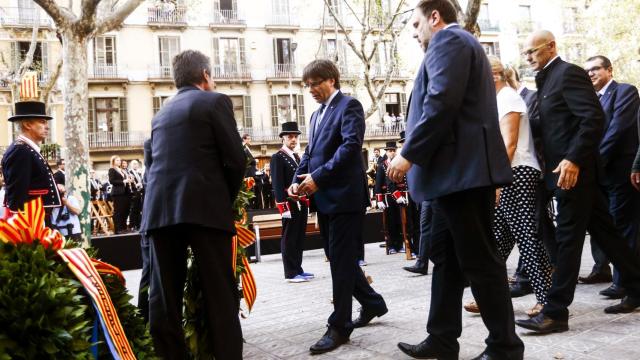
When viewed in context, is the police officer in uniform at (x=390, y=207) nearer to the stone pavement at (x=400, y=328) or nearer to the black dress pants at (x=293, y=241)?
the black dress pants at (x=293, y=241)

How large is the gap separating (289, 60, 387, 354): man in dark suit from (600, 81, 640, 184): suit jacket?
9.44ft

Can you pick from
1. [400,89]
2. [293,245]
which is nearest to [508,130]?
[293,245]

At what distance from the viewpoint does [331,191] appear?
14.0 ft

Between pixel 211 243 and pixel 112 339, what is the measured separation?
73 cm

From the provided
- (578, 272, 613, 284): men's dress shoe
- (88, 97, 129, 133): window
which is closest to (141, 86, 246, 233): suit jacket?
(578, 272, 613, 284): men's dress shoe

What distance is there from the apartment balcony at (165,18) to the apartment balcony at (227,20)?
2.10 meters

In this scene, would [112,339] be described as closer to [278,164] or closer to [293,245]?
[293,245]

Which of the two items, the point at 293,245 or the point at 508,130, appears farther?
the point at 293,245

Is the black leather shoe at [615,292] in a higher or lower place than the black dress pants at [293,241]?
lower

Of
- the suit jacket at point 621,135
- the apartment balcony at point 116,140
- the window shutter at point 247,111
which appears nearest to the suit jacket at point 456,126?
the suit jacket at point 621,135

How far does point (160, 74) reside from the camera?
120 feet

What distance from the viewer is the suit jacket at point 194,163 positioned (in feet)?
10.0

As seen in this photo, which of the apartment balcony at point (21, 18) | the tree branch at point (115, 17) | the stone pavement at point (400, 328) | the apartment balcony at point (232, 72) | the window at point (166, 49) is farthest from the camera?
the apartment balcony at point (232, 72)

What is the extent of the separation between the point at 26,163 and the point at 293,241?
374cm
